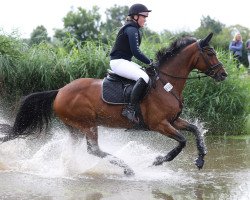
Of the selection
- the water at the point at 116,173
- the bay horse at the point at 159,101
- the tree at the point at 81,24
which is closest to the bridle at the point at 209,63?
the bay horse at the point at 159,101

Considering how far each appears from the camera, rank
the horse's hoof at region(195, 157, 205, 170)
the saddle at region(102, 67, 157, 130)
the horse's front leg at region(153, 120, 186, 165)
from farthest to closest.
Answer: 1. the saddle at region(102, 67, 157, 130)
2. the horse's front leg at region(153, 120, 186, 165)
3. the horse's hoof at region(195, 157, 205, 170)

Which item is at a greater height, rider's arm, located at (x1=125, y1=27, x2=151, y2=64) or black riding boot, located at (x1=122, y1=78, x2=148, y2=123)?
rider's arm, located at (x1=125, y1=27, x2=151, y2=64)

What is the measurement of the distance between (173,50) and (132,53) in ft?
2.22

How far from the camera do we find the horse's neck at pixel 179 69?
8.16m

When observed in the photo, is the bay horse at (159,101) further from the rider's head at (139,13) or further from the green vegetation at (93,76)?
the green vegetation at (93,76)

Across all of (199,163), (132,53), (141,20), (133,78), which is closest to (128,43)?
(132,53)

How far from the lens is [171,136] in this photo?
7.87 metres

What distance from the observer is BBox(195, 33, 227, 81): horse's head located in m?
8.16

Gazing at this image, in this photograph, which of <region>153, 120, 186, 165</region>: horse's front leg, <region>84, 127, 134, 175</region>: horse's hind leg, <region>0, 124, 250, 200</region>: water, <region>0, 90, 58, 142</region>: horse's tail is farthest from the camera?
<region>0, 90, 58, 142</region>: horse's tail

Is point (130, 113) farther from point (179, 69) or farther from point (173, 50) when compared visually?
point (173, 50)

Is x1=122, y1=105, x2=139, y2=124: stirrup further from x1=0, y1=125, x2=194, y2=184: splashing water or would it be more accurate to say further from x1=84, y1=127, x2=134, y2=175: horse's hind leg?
x1=0, y1=125, x2=194, y2=184: splashing water

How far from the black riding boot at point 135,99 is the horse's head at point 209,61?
1.00 metres

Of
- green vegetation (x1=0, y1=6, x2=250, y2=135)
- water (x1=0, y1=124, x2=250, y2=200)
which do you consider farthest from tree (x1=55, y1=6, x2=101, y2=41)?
water (x1=0, y1=124, x2=250, y2=200)

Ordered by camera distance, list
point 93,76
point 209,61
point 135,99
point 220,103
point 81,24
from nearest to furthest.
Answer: point 135,99 < point 209,61 < point 220,103 < point 93,76 < point 81,24
